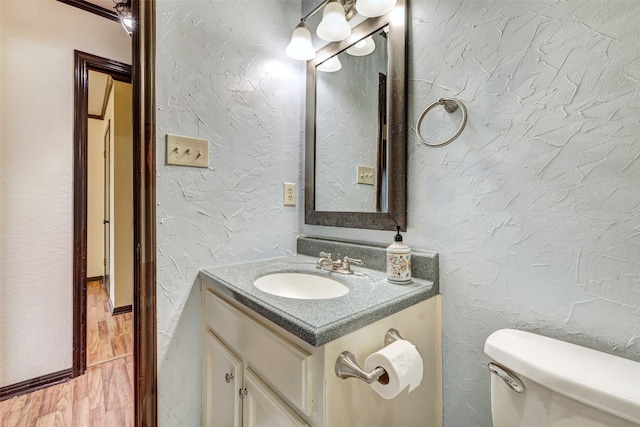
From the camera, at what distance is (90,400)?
1.43m

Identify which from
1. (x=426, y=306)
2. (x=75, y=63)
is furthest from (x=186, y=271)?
(x=75, y=63)

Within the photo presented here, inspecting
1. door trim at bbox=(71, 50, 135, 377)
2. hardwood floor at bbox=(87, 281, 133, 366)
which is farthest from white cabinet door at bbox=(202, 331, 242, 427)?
hardwood floor at bbox=(87, 281, 133, 366)

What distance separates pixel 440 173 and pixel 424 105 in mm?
229

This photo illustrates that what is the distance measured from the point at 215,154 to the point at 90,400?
1.47m

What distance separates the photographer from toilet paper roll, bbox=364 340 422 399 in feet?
1.81

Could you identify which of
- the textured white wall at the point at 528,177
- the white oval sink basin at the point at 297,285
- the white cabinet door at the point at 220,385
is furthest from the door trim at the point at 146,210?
the textured white wall at the point at 528,177

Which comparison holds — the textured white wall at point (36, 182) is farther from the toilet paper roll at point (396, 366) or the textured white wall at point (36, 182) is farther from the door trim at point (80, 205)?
the toilet paper roll at point (396, 366)

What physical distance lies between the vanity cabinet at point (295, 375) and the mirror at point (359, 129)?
404 mm

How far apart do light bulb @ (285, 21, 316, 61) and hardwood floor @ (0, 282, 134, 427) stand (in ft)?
6.03

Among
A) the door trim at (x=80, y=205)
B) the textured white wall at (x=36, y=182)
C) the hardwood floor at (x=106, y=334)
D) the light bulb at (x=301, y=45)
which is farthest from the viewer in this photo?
the hardwood floor at (x=106, y=334)

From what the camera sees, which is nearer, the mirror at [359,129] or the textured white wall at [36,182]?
the mirror at [359,129]

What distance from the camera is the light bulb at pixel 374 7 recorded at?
942 mm

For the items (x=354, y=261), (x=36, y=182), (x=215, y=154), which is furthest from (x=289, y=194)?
(x=36, y=182)

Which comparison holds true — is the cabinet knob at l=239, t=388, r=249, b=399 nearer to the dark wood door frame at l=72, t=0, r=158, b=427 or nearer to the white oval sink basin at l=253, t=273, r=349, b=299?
the white oval sink basin at l=253, t=273, r=349, b=299
